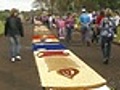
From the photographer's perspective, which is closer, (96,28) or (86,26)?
(96,28)

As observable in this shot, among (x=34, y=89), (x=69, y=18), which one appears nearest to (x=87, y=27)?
(x=69, y=18)

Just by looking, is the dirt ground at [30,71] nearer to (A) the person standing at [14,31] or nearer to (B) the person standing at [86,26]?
(A) the person standing at [14,31]

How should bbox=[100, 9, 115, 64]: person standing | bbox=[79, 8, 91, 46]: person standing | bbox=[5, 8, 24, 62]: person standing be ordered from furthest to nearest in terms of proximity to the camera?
bbox=[79, 8, 91, 46]: person standing < bbox=[5, 8, 24, 62]: person standing < bbox=[100, 9, 115, 64]: person standing

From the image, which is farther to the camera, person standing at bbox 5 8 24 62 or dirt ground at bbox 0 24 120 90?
person standing at bbox 5 8 24 62

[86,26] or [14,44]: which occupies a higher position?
[14,44]

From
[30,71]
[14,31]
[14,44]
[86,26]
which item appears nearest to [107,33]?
[30,71]

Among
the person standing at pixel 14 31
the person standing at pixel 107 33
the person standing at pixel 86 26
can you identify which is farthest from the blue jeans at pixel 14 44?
the person standing at pixel 86 26

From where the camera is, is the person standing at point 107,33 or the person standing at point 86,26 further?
the person standing at point 86,26

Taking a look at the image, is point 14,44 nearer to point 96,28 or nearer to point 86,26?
point 96,28

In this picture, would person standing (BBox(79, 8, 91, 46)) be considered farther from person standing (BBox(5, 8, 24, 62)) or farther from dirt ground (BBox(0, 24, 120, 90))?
person standing (BBox(5, 8, 24, 62))

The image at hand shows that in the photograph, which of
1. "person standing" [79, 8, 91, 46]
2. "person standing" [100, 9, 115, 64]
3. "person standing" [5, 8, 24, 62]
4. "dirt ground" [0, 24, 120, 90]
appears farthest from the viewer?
"person standing" [79, 8, 91, 46]

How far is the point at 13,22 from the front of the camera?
18.6 meters

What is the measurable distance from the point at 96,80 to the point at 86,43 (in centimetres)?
1842

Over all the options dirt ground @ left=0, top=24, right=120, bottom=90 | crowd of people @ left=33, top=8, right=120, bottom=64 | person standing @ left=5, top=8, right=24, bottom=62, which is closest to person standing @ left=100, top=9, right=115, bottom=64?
crowd of people @ left=33, top=8, right=120, bottom=64
